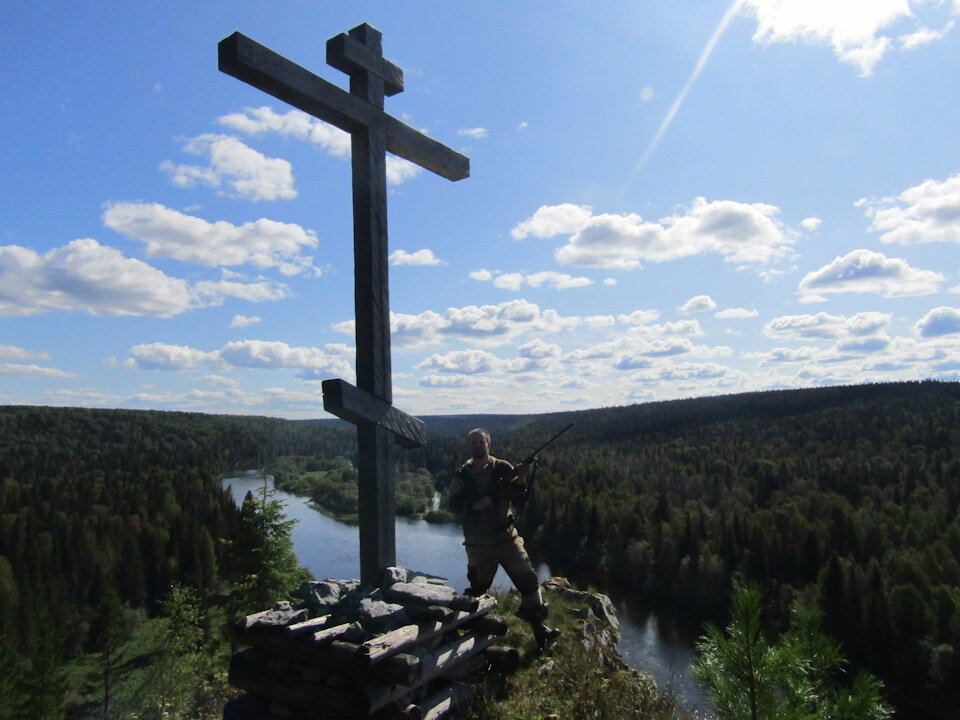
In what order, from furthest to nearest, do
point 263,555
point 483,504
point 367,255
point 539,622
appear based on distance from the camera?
point 263,555 < point 539,622 < point 483,504 < point 367,255

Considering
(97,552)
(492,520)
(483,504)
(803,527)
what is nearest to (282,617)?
(483,504)

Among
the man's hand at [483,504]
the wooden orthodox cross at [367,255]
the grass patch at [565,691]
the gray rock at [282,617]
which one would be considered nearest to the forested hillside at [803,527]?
the grass patch at [565,691]

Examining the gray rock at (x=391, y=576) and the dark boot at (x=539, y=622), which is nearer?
the gray rock at (x=391, y=576)

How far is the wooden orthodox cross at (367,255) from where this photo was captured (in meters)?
5.08

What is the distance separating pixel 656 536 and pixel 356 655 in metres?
57.2

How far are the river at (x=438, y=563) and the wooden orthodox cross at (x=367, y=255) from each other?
18692 mm

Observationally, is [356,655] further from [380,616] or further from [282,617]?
[282,617]

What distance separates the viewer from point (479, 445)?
20.6 ft

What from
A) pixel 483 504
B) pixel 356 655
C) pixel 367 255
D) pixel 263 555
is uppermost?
pixel 367 255

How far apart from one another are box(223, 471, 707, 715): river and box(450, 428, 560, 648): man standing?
17203 millimetres

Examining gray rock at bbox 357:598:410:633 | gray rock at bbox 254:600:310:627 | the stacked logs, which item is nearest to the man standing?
the stacked logs

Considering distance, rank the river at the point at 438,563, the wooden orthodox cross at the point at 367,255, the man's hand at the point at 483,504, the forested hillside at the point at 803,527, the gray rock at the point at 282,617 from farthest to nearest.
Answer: the forested hillside at the point at 803,527
the river at the point at 438,563
the man's hand at the point at 483,504
the wooden orthodox cross at the point at 367,255
the gray rock at the point at 282,617

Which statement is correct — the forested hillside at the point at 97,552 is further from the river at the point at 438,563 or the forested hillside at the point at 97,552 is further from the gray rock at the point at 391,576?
the river at the point at 438,563

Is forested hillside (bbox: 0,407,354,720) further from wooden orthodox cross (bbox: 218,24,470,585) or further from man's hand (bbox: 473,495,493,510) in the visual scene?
man's hand (bbox: 473,495,493,510)
